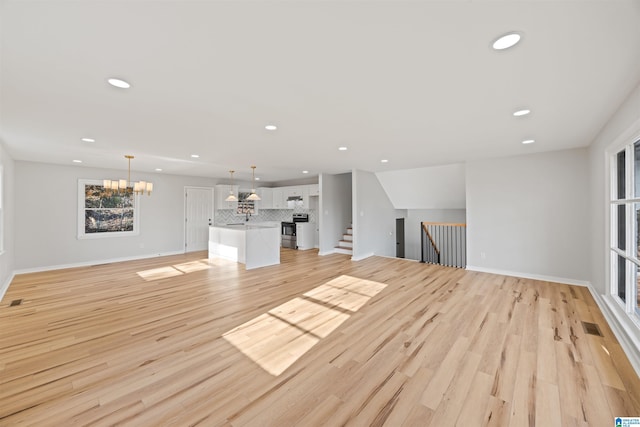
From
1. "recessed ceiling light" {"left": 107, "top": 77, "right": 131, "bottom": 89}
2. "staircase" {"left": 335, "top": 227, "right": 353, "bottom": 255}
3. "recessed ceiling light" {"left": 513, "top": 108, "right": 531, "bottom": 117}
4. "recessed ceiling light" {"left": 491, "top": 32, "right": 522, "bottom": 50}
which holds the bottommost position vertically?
"staircase" {"left": 335, "top": 227, "right": 353, "bottom": 255}

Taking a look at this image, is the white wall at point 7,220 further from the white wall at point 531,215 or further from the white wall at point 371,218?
the white wall at point 531,215

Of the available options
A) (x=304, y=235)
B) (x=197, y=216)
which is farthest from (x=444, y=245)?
(x=197, y=216)

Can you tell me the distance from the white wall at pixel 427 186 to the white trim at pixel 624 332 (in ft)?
12.4

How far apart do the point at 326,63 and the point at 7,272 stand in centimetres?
701

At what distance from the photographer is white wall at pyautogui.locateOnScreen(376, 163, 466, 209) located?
668 cm

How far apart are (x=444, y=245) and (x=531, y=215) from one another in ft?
13.0

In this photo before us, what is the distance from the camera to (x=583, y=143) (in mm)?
4234

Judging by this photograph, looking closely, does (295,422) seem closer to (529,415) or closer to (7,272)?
(529,415)

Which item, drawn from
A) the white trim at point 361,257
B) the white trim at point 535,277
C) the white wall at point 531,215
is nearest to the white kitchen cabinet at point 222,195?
the white trim at point 361,257

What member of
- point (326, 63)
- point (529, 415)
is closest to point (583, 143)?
point (529, 415)

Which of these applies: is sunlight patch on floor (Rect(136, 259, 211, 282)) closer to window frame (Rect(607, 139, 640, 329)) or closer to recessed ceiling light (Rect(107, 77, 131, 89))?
recessed ceiling light (Rect(107, 77, 131, 89))

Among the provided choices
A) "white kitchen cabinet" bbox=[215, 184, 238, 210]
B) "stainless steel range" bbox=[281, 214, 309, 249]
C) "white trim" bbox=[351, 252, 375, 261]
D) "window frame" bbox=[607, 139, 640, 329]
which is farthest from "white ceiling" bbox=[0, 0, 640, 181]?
"stainless steel range" bbox=[281, 214, 309, 249]

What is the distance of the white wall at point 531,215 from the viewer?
15.0 ft

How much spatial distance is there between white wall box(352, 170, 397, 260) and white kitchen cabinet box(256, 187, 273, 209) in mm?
4081
